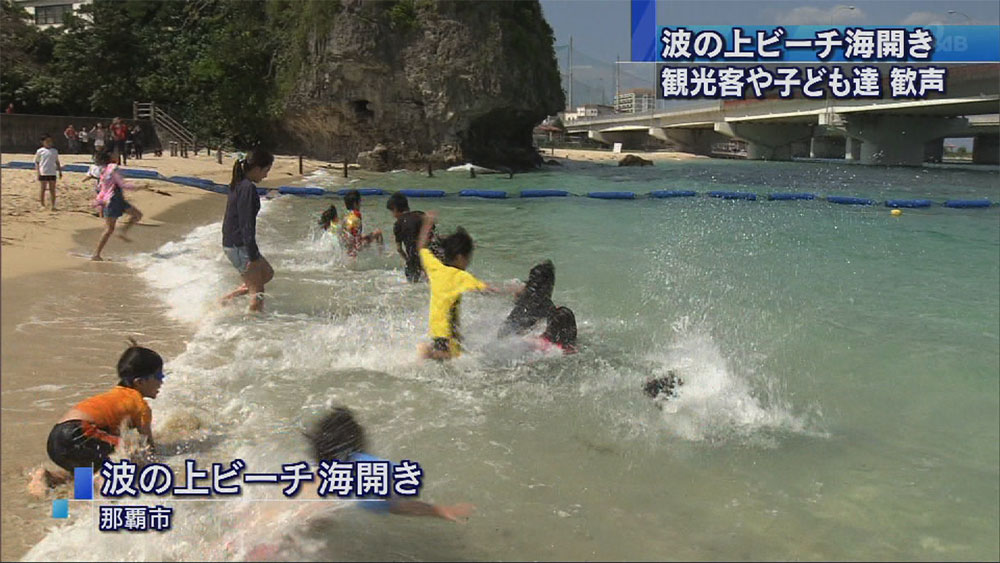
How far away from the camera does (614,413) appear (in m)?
5.56

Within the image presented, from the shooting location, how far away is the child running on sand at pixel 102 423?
3.94 meters

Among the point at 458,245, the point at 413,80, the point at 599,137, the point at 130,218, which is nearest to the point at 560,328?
the point at 458,245

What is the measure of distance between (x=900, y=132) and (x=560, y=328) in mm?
53060

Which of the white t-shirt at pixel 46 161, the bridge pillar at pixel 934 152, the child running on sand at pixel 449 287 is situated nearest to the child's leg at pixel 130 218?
the white t-shirt at pixel 46 161

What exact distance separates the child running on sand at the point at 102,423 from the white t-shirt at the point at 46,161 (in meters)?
10.8

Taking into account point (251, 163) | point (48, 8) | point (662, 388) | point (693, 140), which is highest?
point (48, 8)

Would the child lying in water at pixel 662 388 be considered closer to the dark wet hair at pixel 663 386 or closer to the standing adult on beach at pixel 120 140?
the dark wet hair at pixel 663 386

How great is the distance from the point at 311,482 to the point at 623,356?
13.6ft

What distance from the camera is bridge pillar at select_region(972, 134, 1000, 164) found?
2653 inches

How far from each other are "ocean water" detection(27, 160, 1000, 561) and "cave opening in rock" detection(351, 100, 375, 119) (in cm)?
2696

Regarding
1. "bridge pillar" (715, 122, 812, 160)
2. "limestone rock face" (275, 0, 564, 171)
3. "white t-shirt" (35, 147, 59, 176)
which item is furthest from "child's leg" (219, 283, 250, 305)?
"bridge pillar" (715, 122, 812, 160)

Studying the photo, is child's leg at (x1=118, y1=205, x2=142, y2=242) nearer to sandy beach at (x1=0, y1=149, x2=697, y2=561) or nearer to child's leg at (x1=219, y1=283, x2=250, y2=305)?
sandy beach at (x1=0, y1=149, x2=697, y2=561)

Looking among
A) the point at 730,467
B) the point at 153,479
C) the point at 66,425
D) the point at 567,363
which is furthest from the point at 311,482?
the point at 567,363
